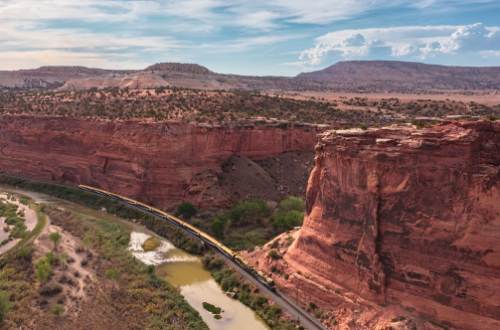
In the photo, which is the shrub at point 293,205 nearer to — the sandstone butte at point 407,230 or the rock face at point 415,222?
the sandstone butte at point 407,230

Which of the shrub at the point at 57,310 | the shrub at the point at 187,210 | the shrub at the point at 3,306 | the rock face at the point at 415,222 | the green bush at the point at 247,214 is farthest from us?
the shrub at the point at 187,210

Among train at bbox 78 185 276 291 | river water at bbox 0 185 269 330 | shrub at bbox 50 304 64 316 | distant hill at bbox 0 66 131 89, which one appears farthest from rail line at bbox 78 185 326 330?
distant hill at bbox 0 66 131 89

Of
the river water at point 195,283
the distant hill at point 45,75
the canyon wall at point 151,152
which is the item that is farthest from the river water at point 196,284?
the distant hill at point 45,75

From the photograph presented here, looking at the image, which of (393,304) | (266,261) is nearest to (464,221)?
(393,304)

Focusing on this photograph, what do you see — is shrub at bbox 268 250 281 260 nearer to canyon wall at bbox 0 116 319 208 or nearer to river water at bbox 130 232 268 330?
river water at bbox 130 232 268 330

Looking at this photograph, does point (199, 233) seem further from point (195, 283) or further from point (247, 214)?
point (195, 283)

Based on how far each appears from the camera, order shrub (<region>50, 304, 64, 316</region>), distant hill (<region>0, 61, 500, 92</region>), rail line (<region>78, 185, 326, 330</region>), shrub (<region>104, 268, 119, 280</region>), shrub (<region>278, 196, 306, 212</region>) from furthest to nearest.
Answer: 1. distant hill (<region>0, 61, 500, 92</region>)
2. shrub (<region>278, 196, 306, 212</region>)
3. shrub (<region>104, 268, 119, 280</region>)
4. shrub (<region>50, 304, 64, 316</region>)
5. rail line (<region>78, 185, 326, 330</region>)
